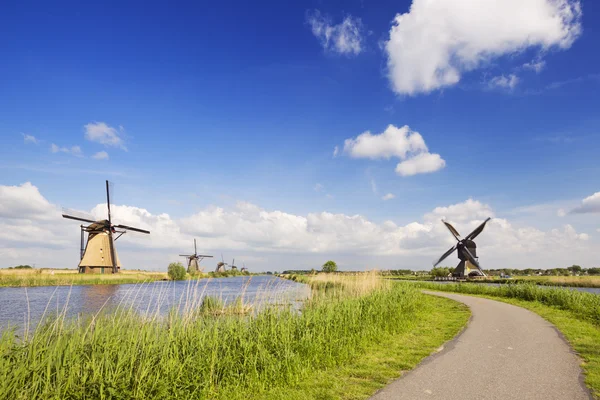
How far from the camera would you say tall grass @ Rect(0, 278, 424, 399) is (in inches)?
199

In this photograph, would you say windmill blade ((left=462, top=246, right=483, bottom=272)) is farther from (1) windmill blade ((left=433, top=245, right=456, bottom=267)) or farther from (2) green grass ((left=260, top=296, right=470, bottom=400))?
(2) green grass ((left=260, top=296, right=470, bottom=400))

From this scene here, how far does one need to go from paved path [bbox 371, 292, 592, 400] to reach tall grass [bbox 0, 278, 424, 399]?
2084 mm

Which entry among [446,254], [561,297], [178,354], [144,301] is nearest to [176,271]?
[144,301]

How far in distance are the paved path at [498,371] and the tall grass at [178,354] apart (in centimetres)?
208

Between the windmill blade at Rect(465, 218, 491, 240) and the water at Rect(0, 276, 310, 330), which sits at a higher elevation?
the windmill blade at Rect(465, 218, 491, 240)

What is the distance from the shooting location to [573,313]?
622 inches

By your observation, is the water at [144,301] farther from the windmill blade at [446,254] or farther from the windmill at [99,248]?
the windmill blade at [446,254]

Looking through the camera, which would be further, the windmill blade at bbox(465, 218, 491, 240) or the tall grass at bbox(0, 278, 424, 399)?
the windmill blade at bbox(465, 218, 491, 240)

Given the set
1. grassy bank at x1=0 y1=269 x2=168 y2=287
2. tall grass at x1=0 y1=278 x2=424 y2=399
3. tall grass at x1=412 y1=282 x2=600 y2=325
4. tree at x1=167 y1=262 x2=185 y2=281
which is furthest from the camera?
tree at x1=167 y1=262 x2=185 y2=281

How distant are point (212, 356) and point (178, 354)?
24.7 inches

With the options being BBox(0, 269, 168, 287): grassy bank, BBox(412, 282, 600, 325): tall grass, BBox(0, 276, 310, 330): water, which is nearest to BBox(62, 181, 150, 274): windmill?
BBox(0, 269, 168, 287): grassy bank

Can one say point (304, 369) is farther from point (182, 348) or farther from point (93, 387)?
point (93, 387)

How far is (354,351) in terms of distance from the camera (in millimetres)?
8961

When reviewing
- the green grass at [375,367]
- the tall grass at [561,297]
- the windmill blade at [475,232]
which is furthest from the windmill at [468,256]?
the green grass at [375,367]
